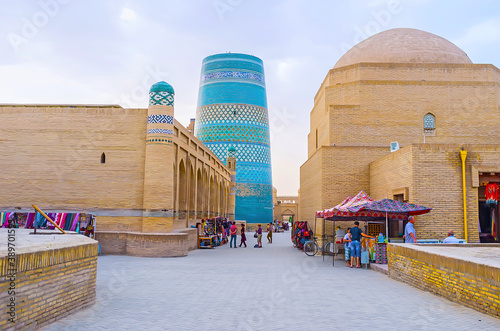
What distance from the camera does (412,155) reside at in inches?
461

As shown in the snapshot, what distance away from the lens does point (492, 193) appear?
11.8 meters

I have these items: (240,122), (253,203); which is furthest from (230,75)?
(253,203)

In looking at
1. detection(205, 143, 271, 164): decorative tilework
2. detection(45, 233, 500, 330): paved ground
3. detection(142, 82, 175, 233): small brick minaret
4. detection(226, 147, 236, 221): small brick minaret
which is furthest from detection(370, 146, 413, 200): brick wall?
detection(205, 143, 271, 164): decorative tilework

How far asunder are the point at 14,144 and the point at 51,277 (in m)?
11.5

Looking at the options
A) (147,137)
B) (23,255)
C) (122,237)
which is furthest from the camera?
(147,137)

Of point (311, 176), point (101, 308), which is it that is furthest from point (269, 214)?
point (101, 308)

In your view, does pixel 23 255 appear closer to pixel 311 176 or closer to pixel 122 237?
pixel 122 237

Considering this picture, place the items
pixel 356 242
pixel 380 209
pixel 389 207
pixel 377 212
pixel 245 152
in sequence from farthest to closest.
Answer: pixel 245 152
pixel 377 212
pixel 356 242
pixel 389 207
pixel 380 209

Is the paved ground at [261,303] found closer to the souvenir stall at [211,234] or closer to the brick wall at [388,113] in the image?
the brick wall at [388,113]

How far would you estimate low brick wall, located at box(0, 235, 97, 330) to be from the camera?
4059 millimetres

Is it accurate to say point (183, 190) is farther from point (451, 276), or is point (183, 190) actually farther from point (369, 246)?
point (451, 276)

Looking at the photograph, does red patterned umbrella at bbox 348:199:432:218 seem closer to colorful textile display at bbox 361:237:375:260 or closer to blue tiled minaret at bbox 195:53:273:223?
colorful textile display at bbox 361:237:375:260

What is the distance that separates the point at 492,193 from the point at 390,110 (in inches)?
225

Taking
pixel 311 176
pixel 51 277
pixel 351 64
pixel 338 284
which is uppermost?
pixel 351 64
